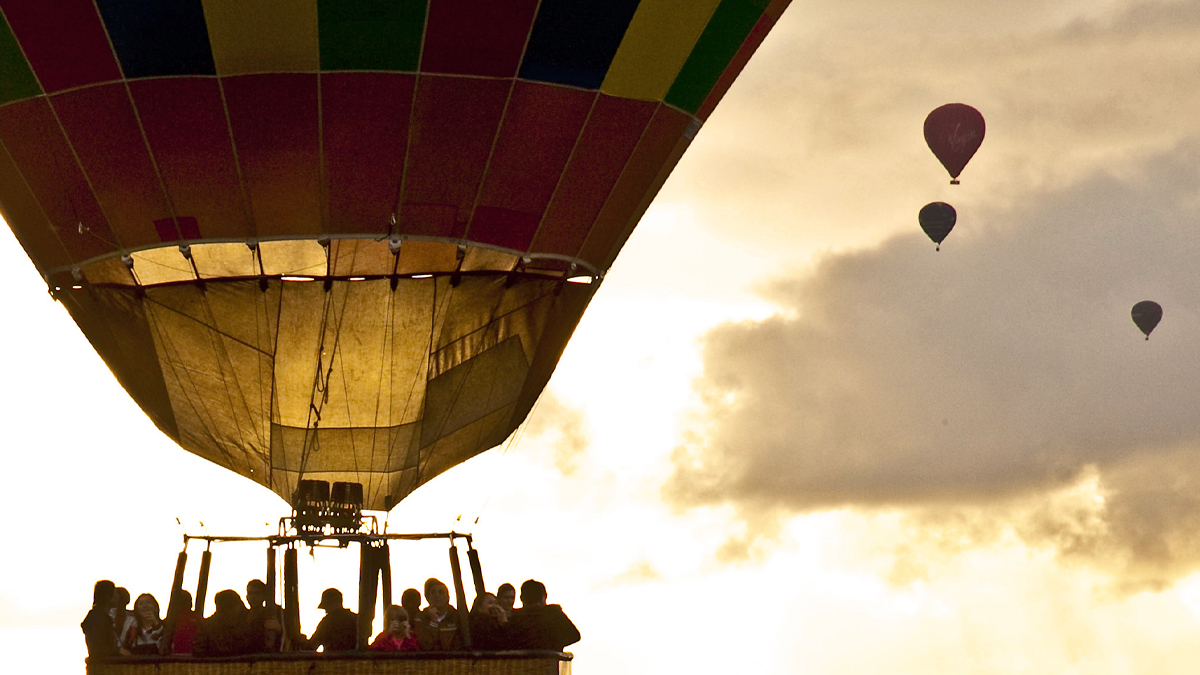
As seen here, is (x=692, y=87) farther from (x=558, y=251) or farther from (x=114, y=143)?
(x=114, y=143)

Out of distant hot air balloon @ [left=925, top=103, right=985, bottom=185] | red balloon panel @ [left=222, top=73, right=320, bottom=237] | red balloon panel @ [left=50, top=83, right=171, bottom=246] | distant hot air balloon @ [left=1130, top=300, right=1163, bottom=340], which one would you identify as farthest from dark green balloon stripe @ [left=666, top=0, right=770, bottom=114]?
distant hot air balloon @ [left=1130, top=300, right=1163, bottom=340]

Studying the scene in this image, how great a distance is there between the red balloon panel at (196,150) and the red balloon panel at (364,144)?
645mm

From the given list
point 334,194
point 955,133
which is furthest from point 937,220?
point 334,194

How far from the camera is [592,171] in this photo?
14.4 m

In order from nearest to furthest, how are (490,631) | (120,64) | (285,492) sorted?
(490,631)
(120,64)
(285,492)

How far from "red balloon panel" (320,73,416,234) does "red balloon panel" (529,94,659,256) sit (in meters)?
1.22

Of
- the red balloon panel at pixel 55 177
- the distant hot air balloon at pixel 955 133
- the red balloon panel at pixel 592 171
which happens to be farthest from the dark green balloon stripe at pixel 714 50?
the distant hot air balloon at pixel 955 133

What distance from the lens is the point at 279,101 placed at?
13.4 meters

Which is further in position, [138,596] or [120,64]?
[120,64]

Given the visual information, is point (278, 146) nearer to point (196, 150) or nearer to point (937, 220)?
point (196, 150)

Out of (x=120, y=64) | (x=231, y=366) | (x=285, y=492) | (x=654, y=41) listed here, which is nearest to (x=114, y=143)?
(x=120, y=64)

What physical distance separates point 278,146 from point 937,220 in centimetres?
2473

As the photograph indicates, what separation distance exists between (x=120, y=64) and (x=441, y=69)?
2.13 metres

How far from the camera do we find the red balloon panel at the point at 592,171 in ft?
46.7
